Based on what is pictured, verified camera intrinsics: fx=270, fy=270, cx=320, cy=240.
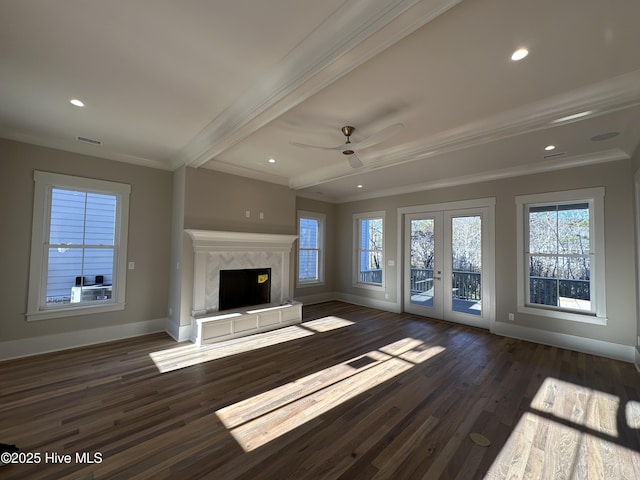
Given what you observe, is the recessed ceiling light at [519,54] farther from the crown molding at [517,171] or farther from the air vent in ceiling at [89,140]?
the air vent in ceiling at [89,140]

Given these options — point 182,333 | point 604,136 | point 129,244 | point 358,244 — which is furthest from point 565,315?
point 129,244

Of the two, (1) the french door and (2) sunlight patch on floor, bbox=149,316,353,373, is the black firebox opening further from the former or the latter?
(1) the french door

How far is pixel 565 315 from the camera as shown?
4.07 m

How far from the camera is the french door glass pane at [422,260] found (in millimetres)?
5730

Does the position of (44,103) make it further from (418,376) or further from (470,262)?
(470,262)

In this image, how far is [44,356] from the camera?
3.56 m

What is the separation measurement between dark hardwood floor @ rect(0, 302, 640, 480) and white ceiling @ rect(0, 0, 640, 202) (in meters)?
2.76

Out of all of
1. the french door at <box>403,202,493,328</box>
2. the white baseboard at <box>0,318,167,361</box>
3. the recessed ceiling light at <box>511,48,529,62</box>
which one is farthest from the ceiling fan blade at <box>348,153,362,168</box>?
the white baseboard at <box>0,318,167,361</box>

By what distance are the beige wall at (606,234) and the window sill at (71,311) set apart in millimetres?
5353

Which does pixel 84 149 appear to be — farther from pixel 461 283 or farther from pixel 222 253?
pixel 461 283

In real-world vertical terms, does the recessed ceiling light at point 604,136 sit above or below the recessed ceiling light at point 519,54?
below

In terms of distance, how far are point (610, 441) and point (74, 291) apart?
6181 mm

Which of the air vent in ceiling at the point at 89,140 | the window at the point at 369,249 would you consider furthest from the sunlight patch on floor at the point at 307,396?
the air vent in ceiling at the point at 89,140

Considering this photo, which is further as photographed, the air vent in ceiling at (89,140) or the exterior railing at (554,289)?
the exterior railing at (554,289)
